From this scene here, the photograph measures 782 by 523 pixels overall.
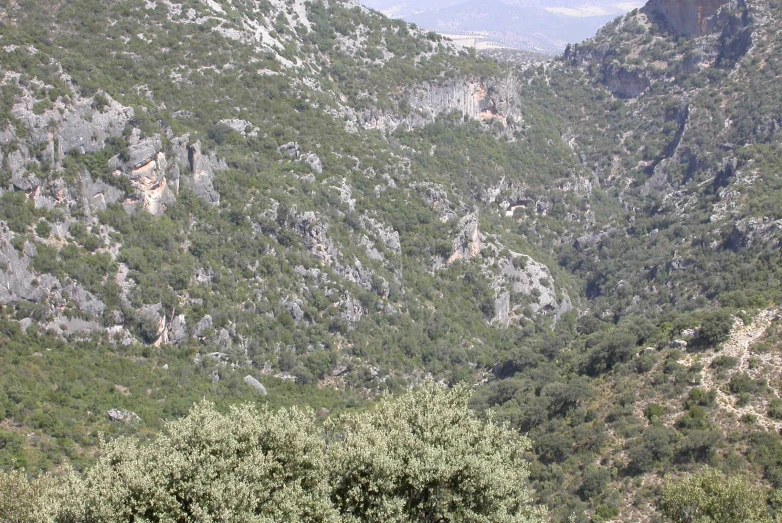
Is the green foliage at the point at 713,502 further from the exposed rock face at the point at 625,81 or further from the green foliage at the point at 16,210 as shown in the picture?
the exposed rock face at the point at 625,81

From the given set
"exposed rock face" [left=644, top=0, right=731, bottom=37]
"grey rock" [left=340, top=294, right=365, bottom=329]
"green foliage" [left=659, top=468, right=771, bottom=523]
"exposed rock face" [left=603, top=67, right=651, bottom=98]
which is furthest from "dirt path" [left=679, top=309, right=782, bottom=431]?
"exposed rock face" [left=644, top=0, right=731, bottom=37]

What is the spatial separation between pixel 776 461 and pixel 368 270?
43050 mm

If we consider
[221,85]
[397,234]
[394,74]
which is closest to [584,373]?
[397,234]

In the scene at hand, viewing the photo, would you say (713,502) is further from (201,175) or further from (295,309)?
(201,175)

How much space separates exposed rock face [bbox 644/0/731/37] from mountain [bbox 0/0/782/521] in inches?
53.1

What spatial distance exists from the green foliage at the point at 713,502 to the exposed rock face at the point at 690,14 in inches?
4435

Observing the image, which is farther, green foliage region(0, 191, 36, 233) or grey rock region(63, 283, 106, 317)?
grey rock region(63, 283, 106, 317)

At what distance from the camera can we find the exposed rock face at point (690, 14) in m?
122

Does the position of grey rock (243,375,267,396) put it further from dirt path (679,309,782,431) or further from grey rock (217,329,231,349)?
dirt path (679,309,782,431)

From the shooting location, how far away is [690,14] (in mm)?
125812

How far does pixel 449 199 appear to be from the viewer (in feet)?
281

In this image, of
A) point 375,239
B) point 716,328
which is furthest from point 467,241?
point 716,328

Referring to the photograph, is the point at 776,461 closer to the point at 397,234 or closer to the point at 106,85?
the point at 397,234

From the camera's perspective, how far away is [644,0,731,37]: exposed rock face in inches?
4808
